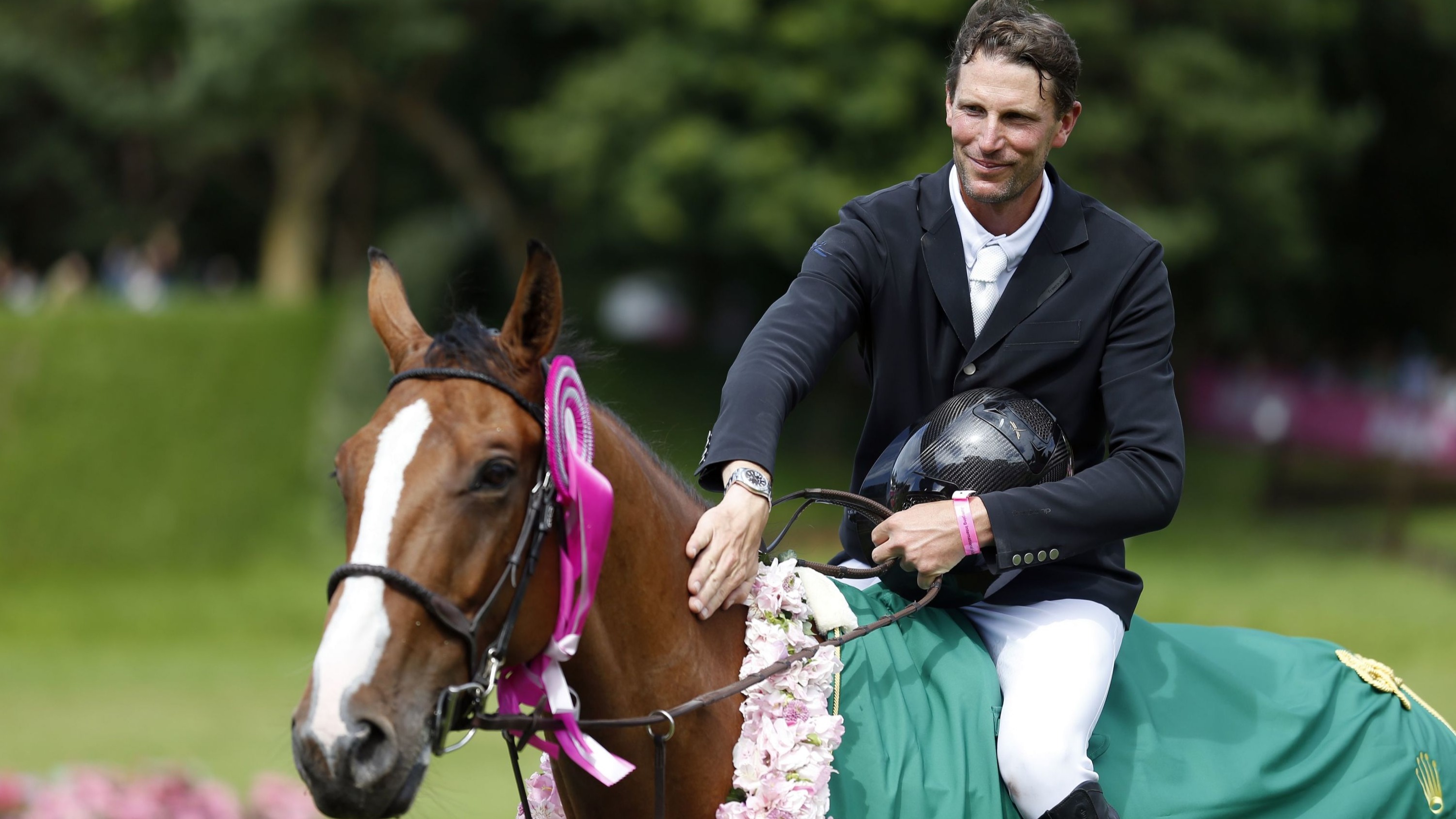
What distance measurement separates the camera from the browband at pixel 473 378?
2.71m

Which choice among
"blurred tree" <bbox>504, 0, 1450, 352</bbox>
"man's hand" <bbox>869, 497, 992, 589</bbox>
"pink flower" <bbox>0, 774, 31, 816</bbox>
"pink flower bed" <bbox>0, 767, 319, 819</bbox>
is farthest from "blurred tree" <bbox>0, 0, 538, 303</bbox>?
"man's hand" <bbox>869, 497, 992, 589</bbox>

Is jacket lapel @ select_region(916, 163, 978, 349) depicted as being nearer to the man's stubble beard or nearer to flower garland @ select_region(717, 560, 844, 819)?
the man's stubble beard

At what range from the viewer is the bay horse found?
95.7 inches

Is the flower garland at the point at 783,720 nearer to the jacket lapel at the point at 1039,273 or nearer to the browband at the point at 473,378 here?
the browband at the point at 473,378

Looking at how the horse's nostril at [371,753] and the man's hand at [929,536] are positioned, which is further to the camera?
the man's hand at [929,536]

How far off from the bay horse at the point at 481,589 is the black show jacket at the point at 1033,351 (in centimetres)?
29

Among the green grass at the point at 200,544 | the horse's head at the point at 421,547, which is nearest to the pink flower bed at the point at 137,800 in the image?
the horse's head at the point at 421,547

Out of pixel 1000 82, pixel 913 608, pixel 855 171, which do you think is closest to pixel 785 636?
pixel 913 608

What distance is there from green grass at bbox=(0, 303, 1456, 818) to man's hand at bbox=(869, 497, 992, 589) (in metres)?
9.24

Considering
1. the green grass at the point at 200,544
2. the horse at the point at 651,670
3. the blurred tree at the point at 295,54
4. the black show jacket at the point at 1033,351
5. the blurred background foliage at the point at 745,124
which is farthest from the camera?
the blurred tree at the point at 295,54

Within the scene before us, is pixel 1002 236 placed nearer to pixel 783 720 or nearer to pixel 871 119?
pixel 783 720

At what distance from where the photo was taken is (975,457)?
3205 mm

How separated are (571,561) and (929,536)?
0.84m

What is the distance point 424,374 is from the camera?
8.95 feet
